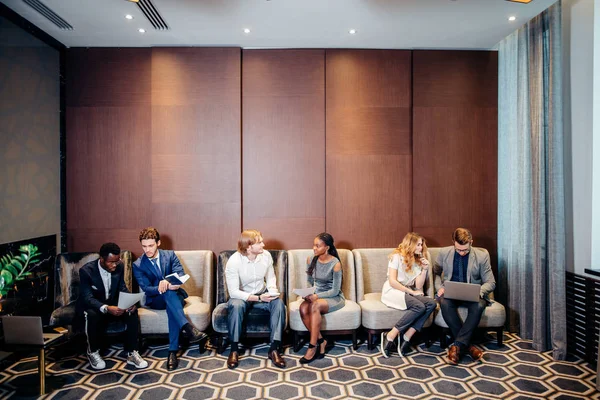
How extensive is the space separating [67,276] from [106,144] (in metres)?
1.62

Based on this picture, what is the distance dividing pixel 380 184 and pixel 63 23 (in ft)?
13.2

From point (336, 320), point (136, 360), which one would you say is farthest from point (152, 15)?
point (336, 320)

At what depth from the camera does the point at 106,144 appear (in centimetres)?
489

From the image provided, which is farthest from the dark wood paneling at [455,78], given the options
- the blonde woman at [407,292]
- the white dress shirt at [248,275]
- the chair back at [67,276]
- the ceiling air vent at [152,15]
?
the chair back at [67,276]

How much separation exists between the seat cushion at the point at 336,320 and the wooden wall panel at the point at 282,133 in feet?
4.15

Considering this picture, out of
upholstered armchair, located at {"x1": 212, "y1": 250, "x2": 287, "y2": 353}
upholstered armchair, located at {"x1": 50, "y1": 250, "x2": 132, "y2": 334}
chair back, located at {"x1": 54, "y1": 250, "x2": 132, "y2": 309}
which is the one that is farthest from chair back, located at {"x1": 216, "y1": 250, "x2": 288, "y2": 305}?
chair back, located at {"x1": 54, "y1": 250, "x2": 132, "y2": 309}

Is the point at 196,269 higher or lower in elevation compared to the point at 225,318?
higher

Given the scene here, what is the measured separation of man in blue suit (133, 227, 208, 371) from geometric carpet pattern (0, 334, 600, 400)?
0.25 m

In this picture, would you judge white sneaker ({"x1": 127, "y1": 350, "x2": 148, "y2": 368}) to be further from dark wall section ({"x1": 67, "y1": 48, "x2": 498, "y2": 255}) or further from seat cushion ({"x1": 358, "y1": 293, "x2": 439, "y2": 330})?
seat cushion ({"x1": 358, "y1": 293, "x2": 439, "y2": 330})

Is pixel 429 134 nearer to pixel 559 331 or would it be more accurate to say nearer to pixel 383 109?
pixel 383 109

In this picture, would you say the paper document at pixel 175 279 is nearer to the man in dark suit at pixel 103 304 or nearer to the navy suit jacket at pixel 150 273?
the navy suit jacket at pixel 150 273

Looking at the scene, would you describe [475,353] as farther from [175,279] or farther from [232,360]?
[175,279]

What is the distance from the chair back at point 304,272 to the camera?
455cm

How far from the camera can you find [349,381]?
351cm
